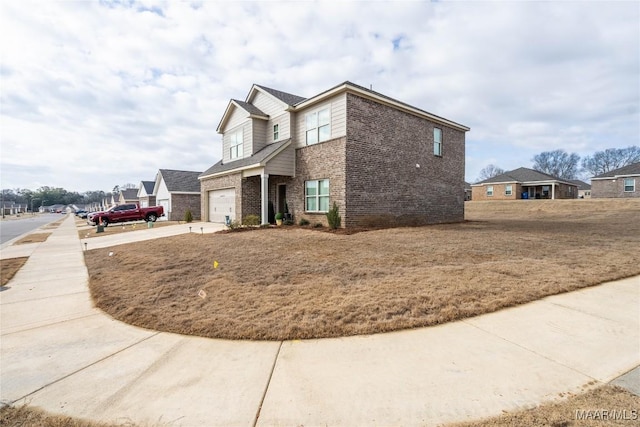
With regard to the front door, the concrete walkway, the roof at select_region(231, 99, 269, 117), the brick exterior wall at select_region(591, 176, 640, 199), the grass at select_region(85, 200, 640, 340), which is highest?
the roof at select_region(231, 99, 269, 117)

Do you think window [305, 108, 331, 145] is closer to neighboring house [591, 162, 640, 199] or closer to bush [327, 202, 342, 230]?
bush [327, 202, 342, 230]

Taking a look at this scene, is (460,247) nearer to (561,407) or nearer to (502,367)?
(502,367)

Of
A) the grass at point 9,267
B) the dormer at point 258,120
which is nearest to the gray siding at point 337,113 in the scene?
the dormer at point 258,120

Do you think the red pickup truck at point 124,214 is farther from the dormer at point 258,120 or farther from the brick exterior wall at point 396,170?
the brick exterior wall at point 396,170

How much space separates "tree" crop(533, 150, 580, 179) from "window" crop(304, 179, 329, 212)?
90.5 metres

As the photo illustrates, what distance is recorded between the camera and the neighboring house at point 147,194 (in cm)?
3706

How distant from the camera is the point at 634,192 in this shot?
3048 centimetres

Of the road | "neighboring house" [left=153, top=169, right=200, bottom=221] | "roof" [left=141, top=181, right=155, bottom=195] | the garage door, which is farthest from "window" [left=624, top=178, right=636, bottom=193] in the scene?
"roof" [left=141, top=181, right=155, bottom=195]

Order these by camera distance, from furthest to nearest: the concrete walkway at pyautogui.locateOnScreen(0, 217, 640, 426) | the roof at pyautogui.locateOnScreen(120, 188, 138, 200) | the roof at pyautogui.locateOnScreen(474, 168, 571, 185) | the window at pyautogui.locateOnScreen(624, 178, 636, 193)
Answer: the roof at pyautogui.locateOnScreen(120, 188, 138, 200) → the roof at pyautogui.locateOnScreen(474, 168, 571, 185) → the window at pyautogui.locateOnScreen(624, 178, 636, 193) → the concrete walkway at pyautogui.locateOnScreen(0, 217, 640, 426)

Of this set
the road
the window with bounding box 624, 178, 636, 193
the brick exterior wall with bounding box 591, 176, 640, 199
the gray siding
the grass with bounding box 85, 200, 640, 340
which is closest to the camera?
the grass with bounding box 85, 200, 640, 340

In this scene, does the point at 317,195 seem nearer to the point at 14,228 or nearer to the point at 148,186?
the point at 14,228

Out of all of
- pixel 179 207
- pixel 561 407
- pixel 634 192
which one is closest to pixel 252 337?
pixel 561 407

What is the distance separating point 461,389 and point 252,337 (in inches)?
92.3

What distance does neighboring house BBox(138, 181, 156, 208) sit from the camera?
3706cm
